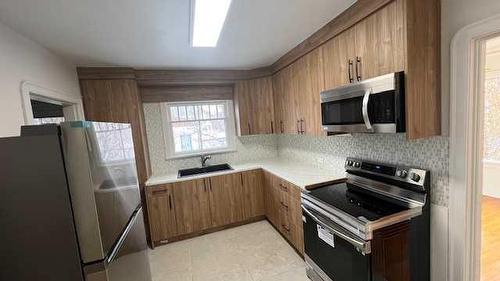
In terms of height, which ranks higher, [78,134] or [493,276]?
[78,134]

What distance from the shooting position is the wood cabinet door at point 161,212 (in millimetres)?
2953

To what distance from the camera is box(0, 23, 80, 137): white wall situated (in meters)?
1.44

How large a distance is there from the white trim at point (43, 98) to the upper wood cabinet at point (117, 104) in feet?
0.47

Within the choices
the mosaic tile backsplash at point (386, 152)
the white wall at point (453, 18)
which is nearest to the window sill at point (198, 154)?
the mosaic tile backsplash at point (386, 152)

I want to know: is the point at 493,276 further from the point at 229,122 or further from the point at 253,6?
the point at 229,122

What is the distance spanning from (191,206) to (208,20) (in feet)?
7.71

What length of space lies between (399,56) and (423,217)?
3.62ft

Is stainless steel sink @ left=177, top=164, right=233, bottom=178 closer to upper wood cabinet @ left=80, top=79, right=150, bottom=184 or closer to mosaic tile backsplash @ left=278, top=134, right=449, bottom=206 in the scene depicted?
upper wood cabinet @ left=80, top=79, right=150, bottom=184

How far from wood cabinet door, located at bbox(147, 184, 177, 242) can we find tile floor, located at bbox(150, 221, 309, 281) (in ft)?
0.62

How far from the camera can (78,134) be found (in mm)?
931

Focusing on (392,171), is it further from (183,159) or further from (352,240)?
(183,159)

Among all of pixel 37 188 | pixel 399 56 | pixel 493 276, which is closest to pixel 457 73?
pixel 399 56

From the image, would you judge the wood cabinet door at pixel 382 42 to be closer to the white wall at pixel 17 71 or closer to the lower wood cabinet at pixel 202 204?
the lower wood cabinet at pixel 202 204

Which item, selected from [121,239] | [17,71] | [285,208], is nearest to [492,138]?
[285,208]
